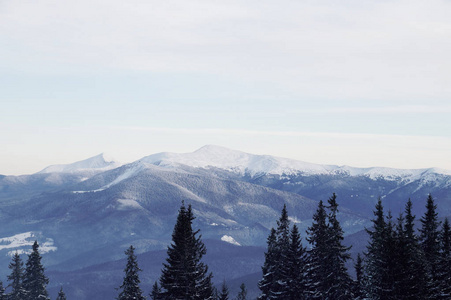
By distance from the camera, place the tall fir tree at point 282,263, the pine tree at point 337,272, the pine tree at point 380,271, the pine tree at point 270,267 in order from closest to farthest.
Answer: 1. the pine tree at point 380,271
2. the pine tree at point 337,272
3. the tall fir tree at point 282,263
4. the pine tree at point 270,267

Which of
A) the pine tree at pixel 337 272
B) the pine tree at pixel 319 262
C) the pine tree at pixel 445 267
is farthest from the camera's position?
the pine tree at pixel 319 262

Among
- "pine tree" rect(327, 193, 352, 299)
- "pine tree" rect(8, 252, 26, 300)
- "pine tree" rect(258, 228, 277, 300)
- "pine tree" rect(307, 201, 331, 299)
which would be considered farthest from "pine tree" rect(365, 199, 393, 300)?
"pine tree" rect(8, 252, 26, 300)

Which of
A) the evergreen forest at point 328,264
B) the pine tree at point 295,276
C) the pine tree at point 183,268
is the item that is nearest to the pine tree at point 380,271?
the evergreen forest at point 328,264

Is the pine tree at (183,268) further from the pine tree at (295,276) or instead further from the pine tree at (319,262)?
the pine tree at (319,262)

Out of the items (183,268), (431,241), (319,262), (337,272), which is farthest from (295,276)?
(431,241)

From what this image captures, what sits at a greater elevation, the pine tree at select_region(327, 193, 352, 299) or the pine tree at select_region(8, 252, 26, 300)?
the pine tree at select_region(327, 193, 352, 299)

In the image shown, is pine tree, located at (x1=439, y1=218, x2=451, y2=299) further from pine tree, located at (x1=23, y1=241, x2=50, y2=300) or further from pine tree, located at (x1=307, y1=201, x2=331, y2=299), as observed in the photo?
pine tree, located at (x1=23, y1=241, x2=50, y2=300)

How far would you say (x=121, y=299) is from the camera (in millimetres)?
79438

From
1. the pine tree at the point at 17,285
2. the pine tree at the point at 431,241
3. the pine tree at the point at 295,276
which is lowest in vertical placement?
the pine tree at the point at 17,285

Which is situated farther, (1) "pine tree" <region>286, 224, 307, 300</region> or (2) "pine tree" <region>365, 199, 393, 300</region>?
(1) "pine tree" <region>286, 224, 307, 300</region>

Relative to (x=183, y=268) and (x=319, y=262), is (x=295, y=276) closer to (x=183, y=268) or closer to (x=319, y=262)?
(x=319, y=262)

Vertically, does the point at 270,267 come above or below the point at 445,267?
below

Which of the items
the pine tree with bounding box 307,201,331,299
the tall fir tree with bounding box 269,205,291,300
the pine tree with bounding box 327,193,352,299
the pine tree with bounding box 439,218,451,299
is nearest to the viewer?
the pine tree with bounding box 439,218,451,299

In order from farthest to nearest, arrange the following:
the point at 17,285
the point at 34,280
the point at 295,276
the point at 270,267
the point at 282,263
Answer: the point at 17,285 < the point at 34,280 < the point at 270,267 < the point at 282,263 < the point at 295,276
